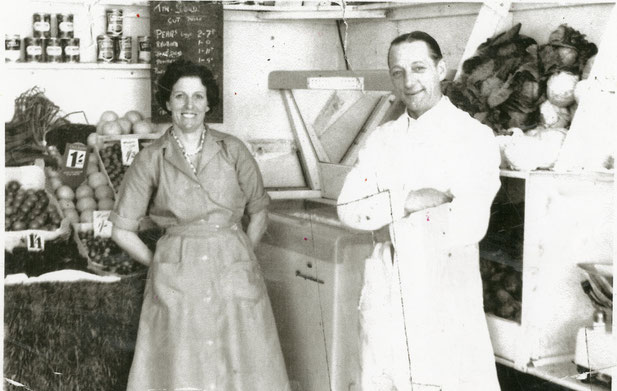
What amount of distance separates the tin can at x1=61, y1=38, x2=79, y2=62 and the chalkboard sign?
0.31m

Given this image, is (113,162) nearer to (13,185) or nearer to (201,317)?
(13,185)

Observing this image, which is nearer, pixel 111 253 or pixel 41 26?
pixel 111 253

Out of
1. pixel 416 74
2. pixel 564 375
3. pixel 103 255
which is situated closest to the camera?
pixel 416 74

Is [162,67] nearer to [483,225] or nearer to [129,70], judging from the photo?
[129,70]

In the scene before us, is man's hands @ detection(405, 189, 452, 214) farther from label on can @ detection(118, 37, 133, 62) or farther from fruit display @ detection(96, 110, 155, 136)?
label on can @ detection(118, 37, 133, 62)

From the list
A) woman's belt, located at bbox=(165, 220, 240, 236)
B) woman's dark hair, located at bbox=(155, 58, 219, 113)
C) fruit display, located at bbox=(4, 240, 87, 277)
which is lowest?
fruit display, located at bbox=(4, 240, 87, 277)

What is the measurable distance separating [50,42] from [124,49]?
289 mm

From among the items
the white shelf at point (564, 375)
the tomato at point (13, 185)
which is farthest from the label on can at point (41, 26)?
the white shelf at point (564, 375)

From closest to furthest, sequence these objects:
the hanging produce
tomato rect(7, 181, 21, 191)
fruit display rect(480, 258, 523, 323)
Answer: fruit display rect(480, 258, 523, 323), tomato rect(7, 181, 21, 191), the hanging produce

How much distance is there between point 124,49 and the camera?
323 cm

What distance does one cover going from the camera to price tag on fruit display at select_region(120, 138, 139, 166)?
10.1ft

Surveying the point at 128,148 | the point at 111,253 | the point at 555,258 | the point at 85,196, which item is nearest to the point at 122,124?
the point at 128,148

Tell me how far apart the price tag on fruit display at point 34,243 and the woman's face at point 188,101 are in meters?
0.76

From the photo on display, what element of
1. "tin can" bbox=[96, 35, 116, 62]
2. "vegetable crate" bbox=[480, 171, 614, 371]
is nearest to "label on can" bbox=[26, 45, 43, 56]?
"tin can" bbox=[96, 35, 116, 62]
